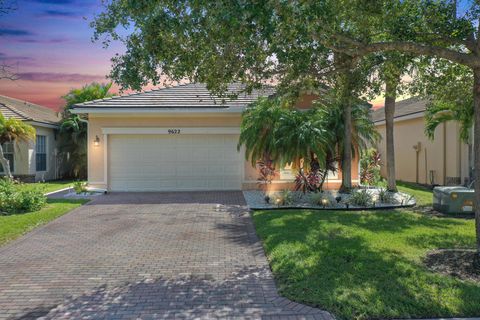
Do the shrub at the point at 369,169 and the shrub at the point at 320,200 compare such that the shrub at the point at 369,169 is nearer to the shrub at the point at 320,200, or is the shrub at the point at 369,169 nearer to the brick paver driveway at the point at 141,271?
the shrub at the point at 320,200

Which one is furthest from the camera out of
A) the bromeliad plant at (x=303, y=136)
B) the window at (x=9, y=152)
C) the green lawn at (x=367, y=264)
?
the window at (x=9, y=152)

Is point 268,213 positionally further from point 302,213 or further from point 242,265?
point 242,265

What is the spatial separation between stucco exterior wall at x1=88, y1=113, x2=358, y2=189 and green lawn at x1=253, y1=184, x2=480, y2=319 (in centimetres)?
610

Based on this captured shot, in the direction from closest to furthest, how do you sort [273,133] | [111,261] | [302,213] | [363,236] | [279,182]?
[111,261] < [363,236] < [302,213] < [273,133] < [279,182]

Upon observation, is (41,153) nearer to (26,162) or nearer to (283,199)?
(26,162)

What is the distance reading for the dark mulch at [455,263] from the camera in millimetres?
6254

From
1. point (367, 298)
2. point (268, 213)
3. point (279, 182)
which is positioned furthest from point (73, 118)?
point (367, 298)

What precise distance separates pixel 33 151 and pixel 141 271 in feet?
58.0

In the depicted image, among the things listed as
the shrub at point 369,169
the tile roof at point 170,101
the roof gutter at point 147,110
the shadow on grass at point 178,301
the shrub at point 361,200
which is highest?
the tile roof at point 170,101

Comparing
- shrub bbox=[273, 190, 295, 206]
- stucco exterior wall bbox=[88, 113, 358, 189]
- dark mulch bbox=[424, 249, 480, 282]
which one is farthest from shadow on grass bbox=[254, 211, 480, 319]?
stucco exterior wall bbox=[88, 113, 358, 189]

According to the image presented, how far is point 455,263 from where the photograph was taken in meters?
6.72

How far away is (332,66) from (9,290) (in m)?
6.54

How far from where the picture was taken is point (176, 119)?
667 inches

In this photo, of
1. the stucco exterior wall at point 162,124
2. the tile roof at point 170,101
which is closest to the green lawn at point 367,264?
the stucco exterior wall at point 162,124
